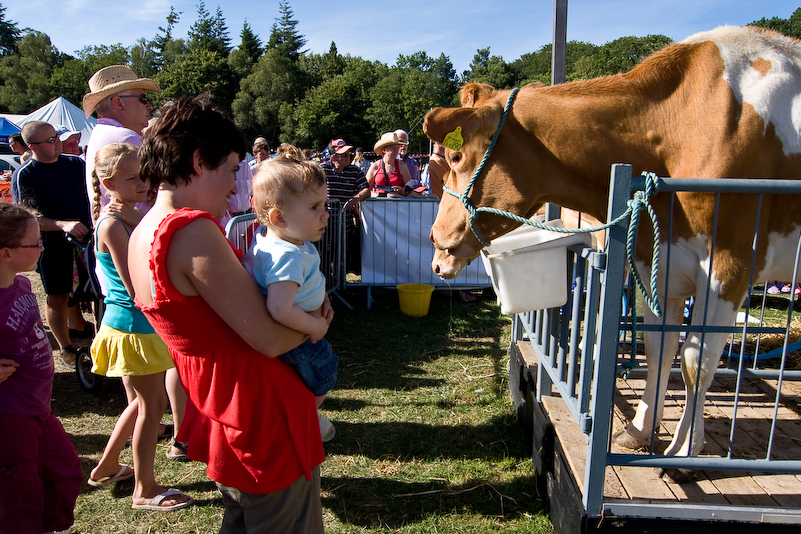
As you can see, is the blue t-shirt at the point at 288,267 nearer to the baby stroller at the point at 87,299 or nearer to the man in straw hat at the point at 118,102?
the man in straw hat at the point at 118,102

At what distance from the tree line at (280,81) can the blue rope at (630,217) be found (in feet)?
159

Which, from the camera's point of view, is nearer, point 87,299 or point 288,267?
point 288,267

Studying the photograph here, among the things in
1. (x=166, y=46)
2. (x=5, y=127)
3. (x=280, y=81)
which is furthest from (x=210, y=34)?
(x=5, y=127)

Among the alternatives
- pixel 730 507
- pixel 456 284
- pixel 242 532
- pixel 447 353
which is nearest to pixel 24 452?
pixel 242 532

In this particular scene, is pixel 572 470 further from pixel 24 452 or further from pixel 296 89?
pixel 296 89

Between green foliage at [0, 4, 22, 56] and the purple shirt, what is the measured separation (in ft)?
381

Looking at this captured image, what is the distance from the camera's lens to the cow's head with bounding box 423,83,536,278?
96.7 inches

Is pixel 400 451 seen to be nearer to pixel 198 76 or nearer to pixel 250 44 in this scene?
pixel 198 76

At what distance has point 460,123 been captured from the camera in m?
2.45

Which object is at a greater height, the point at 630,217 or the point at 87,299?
the point at 630,217

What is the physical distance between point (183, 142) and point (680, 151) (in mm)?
2139

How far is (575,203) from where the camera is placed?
2.60 metres

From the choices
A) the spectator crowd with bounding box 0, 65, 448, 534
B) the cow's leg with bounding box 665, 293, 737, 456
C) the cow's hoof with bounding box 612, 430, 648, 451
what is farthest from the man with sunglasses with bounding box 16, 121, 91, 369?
the cow's leg with bounding box 665, 293, 737, 456

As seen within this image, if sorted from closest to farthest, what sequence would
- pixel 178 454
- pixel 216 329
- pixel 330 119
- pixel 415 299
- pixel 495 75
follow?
1. pixel 216 329
2. pixel 178 454
3. pixel 415 299
4. pixel 330 119
5. pixel 495 75
